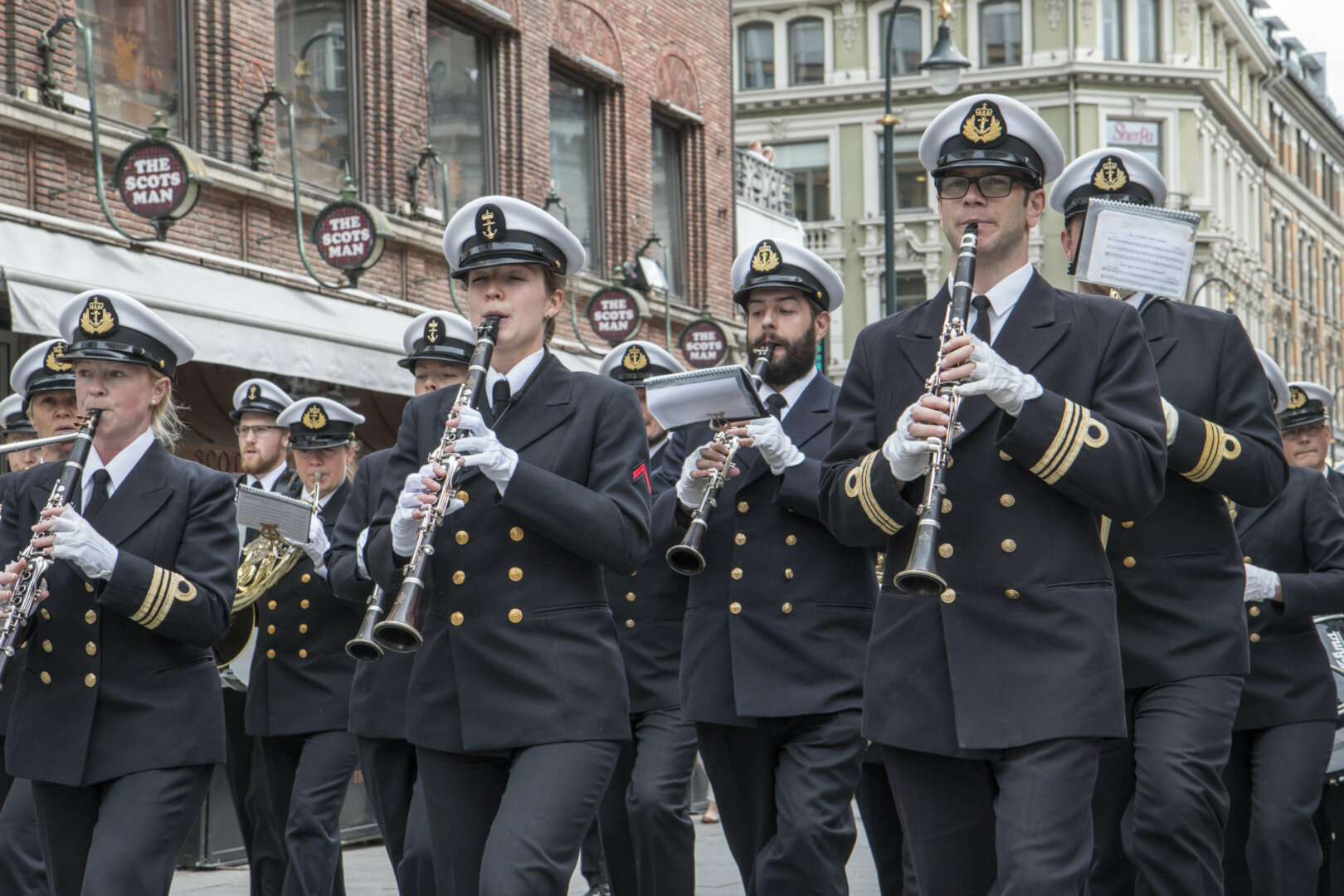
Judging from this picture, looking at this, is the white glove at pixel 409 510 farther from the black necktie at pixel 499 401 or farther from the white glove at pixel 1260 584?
the white glove at pixel 1260 584

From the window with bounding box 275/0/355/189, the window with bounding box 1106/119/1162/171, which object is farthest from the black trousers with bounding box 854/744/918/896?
the window with bounding box 1106/119/1162/171

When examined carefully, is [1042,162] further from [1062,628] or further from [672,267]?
[672,267]

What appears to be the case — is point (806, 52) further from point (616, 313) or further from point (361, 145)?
point (361, 145)

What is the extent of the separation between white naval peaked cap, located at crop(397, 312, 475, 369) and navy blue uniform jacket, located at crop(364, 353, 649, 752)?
10.8ft

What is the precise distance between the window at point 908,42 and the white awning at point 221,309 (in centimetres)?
4163

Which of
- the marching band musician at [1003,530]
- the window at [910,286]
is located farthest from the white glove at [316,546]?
the window at [910,286]

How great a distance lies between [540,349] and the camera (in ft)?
16.8

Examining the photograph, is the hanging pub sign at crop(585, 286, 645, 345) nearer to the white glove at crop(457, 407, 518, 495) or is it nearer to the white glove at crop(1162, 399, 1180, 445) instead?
the white glove at crop(1162, 399, 1180, 445)

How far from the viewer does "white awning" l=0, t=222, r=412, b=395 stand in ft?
37.3

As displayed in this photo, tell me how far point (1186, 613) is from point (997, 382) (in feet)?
4.95

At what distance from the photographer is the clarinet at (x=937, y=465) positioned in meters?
3.93

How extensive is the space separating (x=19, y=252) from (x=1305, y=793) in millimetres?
8735

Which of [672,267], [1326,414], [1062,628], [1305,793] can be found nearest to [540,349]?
[1062,628]

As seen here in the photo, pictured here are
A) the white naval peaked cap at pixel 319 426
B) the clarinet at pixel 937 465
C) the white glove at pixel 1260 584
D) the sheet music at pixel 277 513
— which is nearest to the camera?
the clarinet at pixel 937 465
